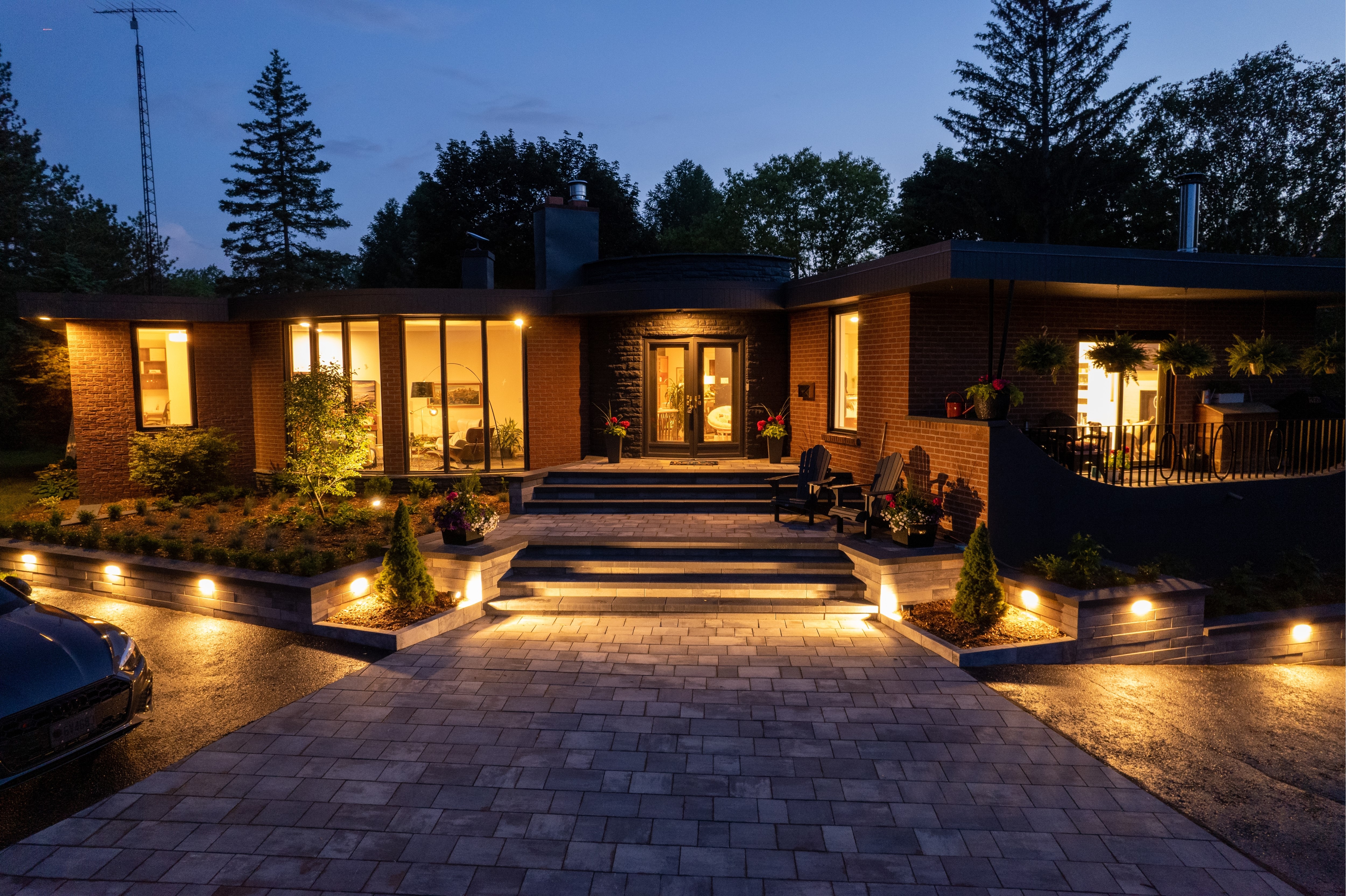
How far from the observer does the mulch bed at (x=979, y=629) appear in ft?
21.0

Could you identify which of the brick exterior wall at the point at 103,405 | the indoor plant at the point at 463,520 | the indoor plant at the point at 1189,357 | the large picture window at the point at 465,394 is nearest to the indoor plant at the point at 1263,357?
the indoor plant at the point at 1189,357

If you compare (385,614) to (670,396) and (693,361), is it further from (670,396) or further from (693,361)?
(693,361)

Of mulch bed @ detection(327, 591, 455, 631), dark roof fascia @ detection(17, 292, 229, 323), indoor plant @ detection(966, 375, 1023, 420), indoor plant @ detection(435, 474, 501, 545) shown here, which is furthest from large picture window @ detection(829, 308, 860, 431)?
dark roof fascia @ detection(17, 292, 229, 323)

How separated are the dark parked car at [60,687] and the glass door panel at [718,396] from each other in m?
8.98

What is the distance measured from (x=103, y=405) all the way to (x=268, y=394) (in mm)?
2501

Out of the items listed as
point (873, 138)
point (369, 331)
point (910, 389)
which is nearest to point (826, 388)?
point (910, 389)

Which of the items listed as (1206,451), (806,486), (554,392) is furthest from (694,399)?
(1206,451)

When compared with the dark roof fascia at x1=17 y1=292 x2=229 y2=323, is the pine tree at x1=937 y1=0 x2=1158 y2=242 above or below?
above

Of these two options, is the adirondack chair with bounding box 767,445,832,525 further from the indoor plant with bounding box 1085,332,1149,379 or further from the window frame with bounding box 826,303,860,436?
the indoor plant with bounding box 1085,332,1149,379

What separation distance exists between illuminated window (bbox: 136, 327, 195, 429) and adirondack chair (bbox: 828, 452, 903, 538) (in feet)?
36.3

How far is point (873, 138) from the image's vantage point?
6762 inches

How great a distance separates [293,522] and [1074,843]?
947cm

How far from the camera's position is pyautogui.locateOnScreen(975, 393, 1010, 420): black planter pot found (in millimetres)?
7801

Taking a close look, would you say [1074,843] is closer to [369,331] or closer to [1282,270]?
[1282,270]
